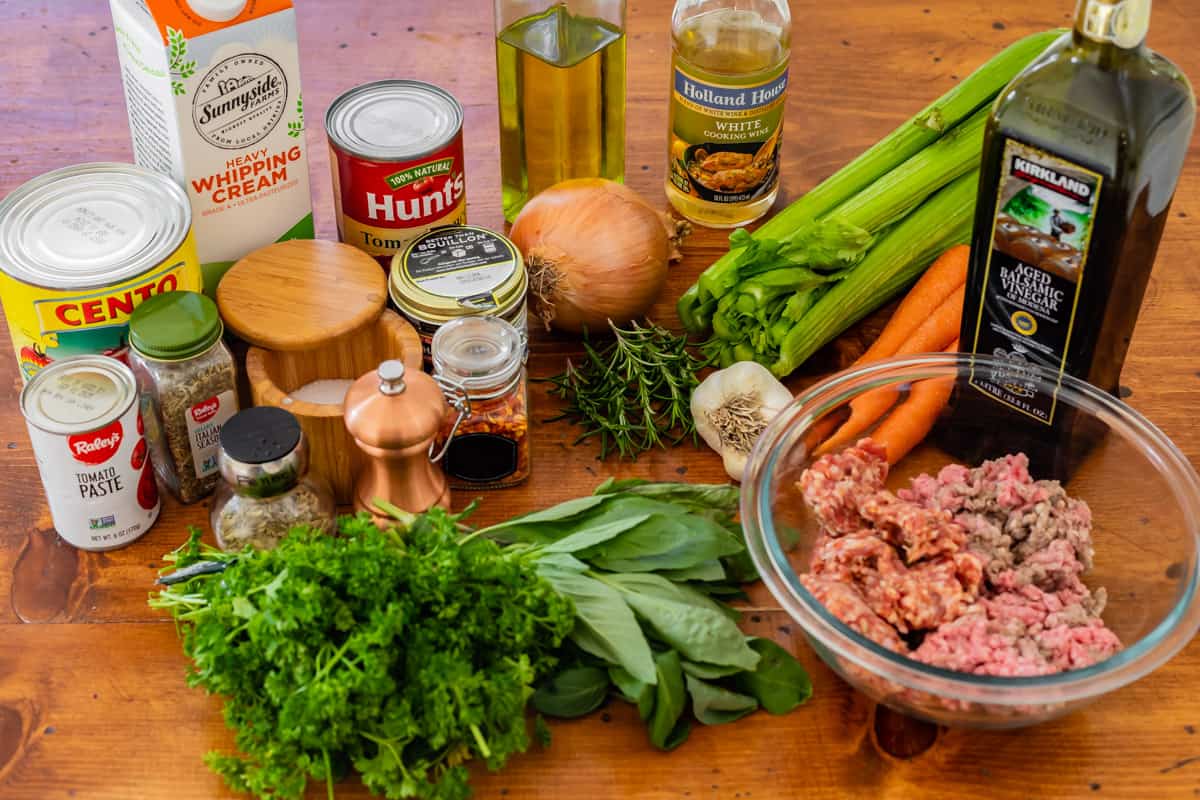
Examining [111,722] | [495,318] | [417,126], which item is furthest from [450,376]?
[111,722]

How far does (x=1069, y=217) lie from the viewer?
50.9 inches

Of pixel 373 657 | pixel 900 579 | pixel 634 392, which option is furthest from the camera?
pixel 634 392

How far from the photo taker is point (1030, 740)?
1267mm

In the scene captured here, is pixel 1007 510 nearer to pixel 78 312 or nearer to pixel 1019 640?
pixel 1019 640

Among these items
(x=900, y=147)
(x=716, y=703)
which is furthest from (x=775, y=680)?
(x=900, y=147)

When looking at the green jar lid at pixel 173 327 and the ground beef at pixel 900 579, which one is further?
the green jar lid at pixel 173 327

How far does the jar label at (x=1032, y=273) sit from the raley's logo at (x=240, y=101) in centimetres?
73

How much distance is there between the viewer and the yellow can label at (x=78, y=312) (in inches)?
53.0

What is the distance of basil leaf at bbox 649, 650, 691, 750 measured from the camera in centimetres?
123

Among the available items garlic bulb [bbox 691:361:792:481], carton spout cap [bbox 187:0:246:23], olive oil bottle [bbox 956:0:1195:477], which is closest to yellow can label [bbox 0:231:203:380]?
carton spout cap [bbox 187:0:246:23]

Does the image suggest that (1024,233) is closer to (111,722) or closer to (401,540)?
(401,540)

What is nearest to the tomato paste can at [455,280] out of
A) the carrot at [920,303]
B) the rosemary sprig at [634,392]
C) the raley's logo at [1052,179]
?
the rosemary sprig at [634,392]

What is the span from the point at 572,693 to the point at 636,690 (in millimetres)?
68

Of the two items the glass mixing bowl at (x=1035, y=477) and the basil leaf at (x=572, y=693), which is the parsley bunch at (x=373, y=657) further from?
the glass mixing bowl at (x=1035, y=477)
